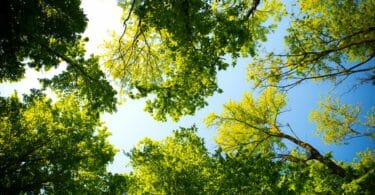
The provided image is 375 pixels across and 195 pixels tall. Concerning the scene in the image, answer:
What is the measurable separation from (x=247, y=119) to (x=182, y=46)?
37.1ft

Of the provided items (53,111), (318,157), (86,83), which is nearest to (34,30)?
(86,83)

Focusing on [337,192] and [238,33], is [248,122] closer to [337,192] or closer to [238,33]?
[337,192]

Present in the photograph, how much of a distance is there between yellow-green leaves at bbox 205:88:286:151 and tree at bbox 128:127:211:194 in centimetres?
584

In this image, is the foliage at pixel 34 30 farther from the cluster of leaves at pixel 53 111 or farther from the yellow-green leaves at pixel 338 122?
the yellow-green leaves at pixel 338 122

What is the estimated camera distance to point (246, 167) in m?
12.0

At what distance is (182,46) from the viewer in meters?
11.2

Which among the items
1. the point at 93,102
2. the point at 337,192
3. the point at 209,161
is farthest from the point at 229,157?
the point at 93,102

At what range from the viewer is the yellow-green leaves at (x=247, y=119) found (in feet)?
67.2

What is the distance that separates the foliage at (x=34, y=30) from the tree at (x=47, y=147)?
1.93 metres

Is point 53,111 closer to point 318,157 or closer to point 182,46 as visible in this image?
point 182,46

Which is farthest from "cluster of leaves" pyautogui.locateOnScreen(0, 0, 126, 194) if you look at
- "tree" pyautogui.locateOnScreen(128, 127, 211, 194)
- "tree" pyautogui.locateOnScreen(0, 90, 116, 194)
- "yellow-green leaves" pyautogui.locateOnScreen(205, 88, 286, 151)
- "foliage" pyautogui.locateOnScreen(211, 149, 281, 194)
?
"yellow-green leaves" pyautogui.locateOnScreen(205, 88, 286, 151)

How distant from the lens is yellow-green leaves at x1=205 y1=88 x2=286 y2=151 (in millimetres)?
20469

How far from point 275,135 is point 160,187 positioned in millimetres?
8561

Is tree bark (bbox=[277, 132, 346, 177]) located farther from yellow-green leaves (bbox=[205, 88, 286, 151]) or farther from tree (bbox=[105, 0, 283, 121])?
tree (bbox=[105, 0, 283, 121])
